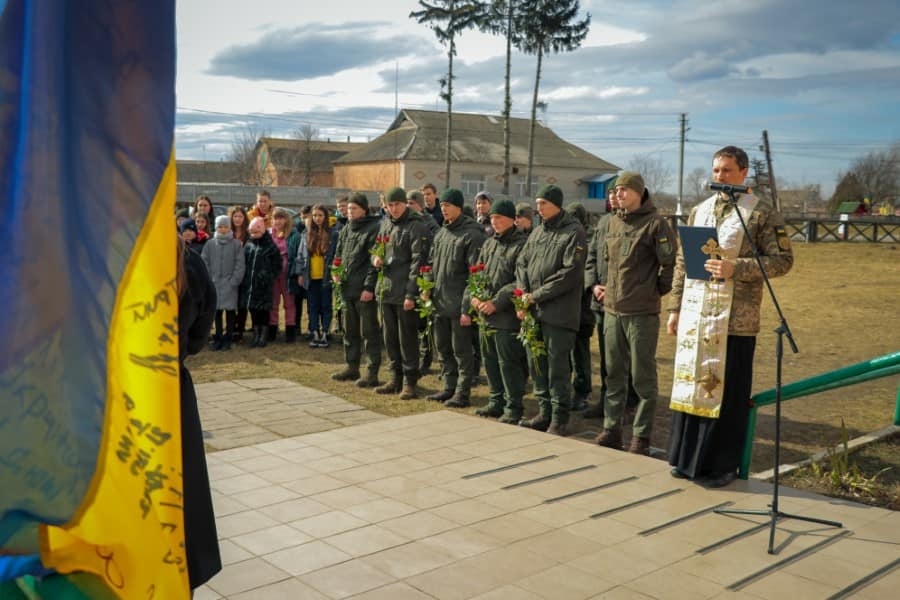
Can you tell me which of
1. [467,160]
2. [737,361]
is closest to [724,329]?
[737,361]

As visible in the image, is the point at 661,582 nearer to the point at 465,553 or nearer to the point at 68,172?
the point at 465,553

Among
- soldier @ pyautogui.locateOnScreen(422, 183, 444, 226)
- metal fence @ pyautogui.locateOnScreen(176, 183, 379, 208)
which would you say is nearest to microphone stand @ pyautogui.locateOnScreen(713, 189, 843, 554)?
soldier @ pyautogui.locateOnScreen(422, 183, 444, 226)

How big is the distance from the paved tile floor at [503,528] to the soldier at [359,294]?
255 centimetres

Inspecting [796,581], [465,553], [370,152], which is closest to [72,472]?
[465,553]

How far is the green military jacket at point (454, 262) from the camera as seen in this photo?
362 inches

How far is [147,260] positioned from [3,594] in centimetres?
110

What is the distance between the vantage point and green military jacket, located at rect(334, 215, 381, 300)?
10.2m

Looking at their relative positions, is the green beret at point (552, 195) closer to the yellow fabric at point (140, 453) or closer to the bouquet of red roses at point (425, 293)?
the bouquet of red roses at point (425, 293)

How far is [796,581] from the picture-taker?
4.61 meters

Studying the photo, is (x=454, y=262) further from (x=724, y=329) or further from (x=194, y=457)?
(x=194, y=457)

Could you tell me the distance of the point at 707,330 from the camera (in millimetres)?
6180

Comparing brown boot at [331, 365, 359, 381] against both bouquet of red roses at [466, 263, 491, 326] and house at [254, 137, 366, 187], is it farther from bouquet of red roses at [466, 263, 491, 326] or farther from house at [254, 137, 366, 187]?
house at [254, 137, 366, 187]

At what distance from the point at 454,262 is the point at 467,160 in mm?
52764

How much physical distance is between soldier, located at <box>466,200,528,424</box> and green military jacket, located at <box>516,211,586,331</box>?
425 millimetres
